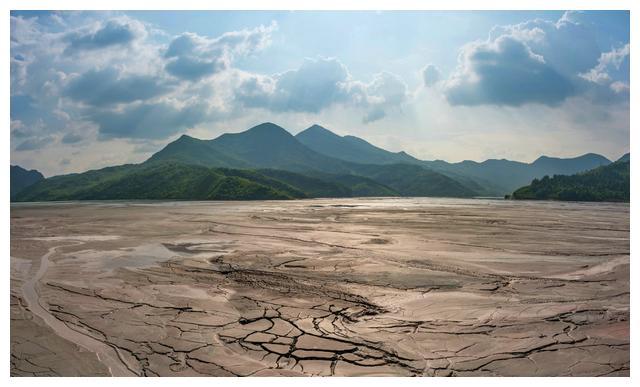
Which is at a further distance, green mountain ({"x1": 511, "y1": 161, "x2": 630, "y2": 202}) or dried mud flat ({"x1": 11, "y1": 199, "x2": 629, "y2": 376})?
green mountain ({"x1": 511, "y1": 161, "x2": 630, "y2": 202})

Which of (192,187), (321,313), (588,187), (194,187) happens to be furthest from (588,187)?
(192,187)

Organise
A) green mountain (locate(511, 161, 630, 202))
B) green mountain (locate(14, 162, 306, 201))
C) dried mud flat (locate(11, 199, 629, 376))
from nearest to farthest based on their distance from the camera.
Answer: dried mud flat (locate(11, 199, 629, 376)) → green mountain (locate(511, 161, 630, 202)) → green mountain (locate(14, 162, 306, 201))

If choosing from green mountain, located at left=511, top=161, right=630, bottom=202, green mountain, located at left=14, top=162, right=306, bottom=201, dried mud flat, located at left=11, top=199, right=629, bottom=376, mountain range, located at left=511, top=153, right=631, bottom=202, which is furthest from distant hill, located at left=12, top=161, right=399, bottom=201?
dried mud flat, located at left=11, top=199, right=629, bottom=376

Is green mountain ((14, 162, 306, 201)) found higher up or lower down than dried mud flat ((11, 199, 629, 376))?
higher up

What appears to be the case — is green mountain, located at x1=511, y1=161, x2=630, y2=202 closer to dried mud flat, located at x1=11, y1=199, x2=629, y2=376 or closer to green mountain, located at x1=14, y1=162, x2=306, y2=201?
green mountain, located at x1=14, y1=162, x2=306, y2=201

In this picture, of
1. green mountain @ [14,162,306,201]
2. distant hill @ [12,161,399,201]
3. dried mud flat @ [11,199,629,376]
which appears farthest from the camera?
distant hill @ [12,161,399,201]

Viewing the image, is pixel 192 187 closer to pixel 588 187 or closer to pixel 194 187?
pixel 194 187

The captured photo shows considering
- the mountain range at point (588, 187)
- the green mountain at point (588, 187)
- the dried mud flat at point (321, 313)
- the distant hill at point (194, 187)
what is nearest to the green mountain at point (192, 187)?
the distant hill at point (194, 187)
